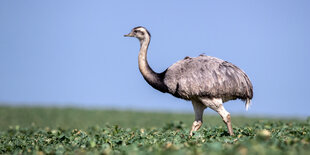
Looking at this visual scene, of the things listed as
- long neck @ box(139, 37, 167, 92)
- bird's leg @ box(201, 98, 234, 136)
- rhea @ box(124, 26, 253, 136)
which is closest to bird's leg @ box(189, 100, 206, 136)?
rhea @ box(124, 26, 253, 136)

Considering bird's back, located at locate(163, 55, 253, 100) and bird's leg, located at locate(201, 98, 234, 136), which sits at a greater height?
bird's back, located at locate(163, 55, 253, 100)

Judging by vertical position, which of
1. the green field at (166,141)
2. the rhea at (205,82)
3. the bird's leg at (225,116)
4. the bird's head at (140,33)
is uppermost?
the bird's head at (140,33)

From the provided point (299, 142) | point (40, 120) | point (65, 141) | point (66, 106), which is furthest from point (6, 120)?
point (299, 142)

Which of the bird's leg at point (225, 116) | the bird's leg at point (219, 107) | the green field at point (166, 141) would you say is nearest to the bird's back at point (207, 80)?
the bird's leg at point (219, 107)

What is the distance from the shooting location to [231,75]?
1070 cm

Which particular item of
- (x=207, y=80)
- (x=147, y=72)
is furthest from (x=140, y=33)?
(x=207, y=80)

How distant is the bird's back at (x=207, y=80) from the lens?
1049cm

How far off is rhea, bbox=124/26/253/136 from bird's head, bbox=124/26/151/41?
2.77ft

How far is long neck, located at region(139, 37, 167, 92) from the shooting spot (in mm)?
11003

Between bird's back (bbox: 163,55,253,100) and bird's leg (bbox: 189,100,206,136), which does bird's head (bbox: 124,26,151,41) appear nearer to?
bird's back (bbox: 163,55,253,100)

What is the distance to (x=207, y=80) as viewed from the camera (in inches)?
413

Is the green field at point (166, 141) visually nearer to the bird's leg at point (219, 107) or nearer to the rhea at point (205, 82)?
the bird's leg at point (219, 107)

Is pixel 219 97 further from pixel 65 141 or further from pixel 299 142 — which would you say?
pixel 65 141

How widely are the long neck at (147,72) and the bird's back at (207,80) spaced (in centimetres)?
17
